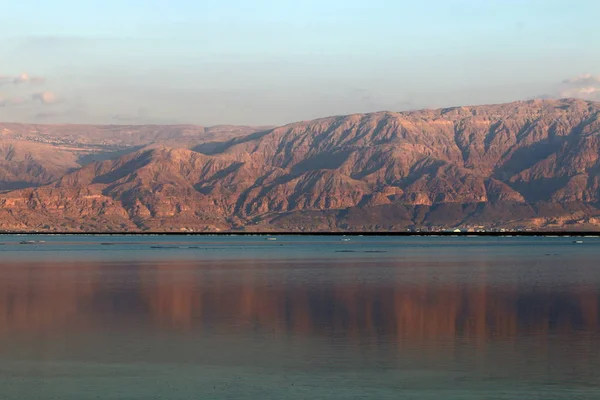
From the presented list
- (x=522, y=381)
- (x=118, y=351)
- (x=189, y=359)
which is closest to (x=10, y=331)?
(x=118, y=351)

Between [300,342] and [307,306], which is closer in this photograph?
[300,342]

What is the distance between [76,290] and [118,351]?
1635 inches

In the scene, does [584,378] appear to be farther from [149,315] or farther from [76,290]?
[76,290]

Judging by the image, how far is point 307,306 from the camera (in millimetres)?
65812

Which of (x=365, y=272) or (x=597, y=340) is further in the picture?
(x=365, y=272)

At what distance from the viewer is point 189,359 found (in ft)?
135

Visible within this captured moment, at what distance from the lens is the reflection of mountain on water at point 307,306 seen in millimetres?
52469

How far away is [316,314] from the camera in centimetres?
5997

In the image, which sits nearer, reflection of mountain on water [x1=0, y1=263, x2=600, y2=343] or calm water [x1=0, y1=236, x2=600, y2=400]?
calm water [x1=0, y1=236, x2=600, y2=400]

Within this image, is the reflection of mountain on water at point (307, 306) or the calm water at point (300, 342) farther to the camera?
the reflection of mountain on water at point (307, 306)

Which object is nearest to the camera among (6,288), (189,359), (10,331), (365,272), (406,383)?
(406,383)

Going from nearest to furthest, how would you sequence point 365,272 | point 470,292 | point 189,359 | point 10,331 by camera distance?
point 189,359, point 10,331, point 470,292, point 365,272

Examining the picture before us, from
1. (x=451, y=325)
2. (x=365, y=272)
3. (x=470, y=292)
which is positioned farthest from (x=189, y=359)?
(x=365, y=272)

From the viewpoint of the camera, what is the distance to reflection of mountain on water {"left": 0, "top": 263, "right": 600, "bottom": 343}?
172 ft
